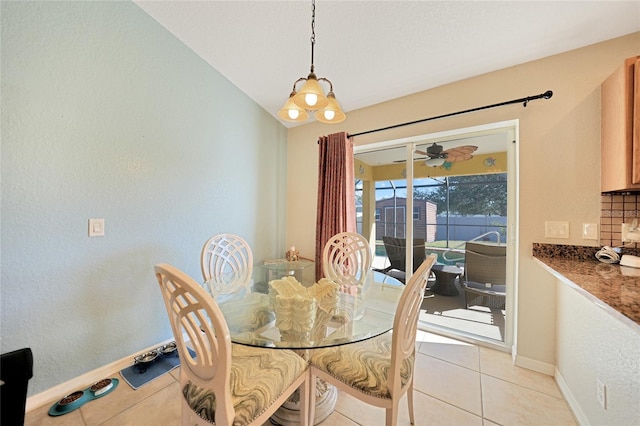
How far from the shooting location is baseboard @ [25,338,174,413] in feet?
4.76

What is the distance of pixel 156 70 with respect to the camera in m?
2.04

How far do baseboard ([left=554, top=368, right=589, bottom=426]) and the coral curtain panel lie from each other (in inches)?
76.6

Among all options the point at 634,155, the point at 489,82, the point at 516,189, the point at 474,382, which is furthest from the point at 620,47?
the point at 474,382

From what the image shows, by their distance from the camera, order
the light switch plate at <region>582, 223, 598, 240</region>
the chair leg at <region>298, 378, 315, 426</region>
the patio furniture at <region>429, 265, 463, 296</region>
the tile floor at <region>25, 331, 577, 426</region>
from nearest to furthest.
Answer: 1. the chair leg at <region>298, 378, 315, 426</region>
2. the tile floor at <region>25, 331, 577, 426</region>
3. the light switch plate at <region>582, 223, 598, 240</region>
4. the patio furniture at <region>429, 265, 463, 296</region>

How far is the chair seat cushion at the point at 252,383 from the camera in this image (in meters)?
0.94

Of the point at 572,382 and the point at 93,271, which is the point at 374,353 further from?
the point at 93,271

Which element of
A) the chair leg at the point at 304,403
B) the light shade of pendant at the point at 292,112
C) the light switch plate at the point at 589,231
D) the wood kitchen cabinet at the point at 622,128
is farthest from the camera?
the light switch plate at the point at 589,231

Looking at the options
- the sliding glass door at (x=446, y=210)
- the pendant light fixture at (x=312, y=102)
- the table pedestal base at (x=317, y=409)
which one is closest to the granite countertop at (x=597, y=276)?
the sliding glass door at (x=446, y=210)

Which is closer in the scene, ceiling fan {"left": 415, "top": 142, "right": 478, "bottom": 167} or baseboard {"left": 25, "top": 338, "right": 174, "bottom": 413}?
baseboard {"left": 25, "top": 338, "right": 174, "bottom": 413}

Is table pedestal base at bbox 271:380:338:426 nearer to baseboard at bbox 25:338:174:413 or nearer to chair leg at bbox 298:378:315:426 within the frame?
chair leg at bbox 298:378:315:426

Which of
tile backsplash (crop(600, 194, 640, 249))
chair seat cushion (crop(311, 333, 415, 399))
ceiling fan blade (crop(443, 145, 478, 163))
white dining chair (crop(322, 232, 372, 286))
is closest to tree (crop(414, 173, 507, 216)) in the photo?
ceiling fan blade (crop(443, 145, 478, 163))

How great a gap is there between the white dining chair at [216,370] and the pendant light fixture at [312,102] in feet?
3.67

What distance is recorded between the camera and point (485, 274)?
A: 93.6 inches

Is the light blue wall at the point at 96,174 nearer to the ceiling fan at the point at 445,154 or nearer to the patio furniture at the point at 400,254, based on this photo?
the patio furniture at the point at 400,254
